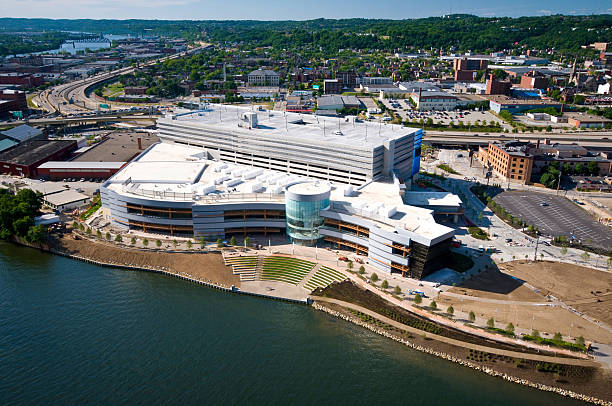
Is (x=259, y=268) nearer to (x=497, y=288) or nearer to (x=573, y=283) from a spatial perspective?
(x=497, y=288)

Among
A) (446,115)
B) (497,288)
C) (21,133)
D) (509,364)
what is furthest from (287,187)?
(446,115)

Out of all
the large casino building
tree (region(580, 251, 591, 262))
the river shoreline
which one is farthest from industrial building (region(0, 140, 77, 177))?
tree (region(580, 251, 591, 262))

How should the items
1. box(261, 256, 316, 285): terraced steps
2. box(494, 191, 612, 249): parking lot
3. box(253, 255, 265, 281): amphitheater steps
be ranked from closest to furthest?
box(261, 256, 316, 285): terraced steps, box(253, 255, 265, 281): amphitheater steps, box(494, 191, 612, 249): parking lot

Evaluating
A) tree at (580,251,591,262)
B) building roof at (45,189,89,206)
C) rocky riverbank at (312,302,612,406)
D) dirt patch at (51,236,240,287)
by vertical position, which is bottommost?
rocky riverbank at (312,302,612,406)

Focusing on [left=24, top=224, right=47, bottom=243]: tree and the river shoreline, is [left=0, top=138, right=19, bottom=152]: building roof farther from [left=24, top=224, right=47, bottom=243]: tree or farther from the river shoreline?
[left=24, top=224, right=47, bottom=243]: tree

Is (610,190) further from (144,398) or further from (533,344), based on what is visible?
(144,398)

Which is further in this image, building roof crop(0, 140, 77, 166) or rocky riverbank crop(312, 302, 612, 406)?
building roof crop(0, 140, 77, 166)
